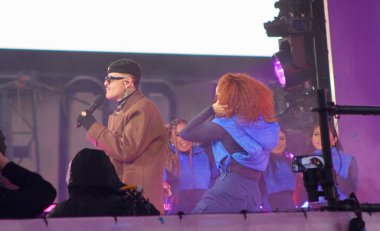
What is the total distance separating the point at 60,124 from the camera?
599 centimetres

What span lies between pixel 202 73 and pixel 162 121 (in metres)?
0.59

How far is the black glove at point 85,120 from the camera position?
605cm

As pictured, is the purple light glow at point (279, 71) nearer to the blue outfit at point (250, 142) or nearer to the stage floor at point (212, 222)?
the blue outfit at point (250, 142)

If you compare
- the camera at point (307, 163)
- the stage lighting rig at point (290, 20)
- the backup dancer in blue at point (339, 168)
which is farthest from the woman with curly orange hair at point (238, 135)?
the camera at point (307, 163)

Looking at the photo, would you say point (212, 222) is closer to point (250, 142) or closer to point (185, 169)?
point (185, 169)

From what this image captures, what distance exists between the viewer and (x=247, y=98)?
6609 millimetres

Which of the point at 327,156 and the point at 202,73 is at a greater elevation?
the point at 202,73

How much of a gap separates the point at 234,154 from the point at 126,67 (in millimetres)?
1307

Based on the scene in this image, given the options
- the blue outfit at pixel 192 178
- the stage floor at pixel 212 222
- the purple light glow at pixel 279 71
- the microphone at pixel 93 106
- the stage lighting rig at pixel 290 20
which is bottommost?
the stage floor at pixel 212 222

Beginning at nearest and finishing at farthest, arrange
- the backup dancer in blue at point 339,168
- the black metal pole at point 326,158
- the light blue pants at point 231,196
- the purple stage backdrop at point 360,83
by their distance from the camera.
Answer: the black metal pole at point 326,158
the light blue pants at point 231,196
the backup dancer in blue at point 339,168
the purple stage backdrop at point 360,83

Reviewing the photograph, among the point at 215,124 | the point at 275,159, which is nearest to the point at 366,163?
the point at 275,159

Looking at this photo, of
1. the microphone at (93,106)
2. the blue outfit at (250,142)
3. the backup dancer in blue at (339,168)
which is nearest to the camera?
the microphone at (93,106)

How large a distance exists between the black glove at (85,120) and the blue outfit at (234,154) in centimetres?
87

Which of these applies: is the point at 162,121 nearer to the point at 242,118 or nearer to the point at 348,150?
the point at 242,118
